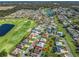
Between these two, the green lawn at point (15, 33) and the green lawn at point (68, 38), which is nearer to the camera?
the green lawn at point (68, 38)

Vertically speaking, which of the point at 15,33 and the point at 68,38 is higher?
the point at 15,33

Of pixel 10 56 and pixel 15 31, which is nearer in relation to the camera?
pixel 10 56

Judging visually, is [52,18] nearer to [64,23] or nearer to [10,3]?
[64,23]

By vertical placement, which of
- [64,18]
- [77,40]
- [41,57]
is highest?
[64,18]

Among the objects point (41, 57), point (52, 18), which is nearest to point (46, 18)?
point (52, 18)

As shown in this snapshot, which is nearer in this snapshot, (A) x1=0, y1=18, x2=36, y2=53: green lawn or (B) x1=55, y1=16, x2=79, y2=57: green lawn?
(B) x1=55, y1=16, x2=79, y2=57: green lawn

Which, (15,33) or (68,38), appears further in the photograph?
(15,33)

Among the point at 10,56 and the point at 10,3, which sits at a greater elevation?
the point at 10,3
